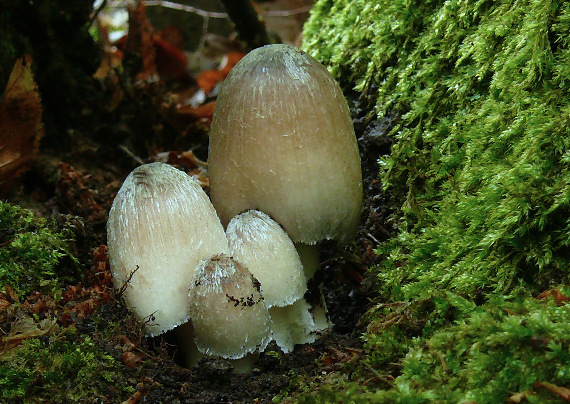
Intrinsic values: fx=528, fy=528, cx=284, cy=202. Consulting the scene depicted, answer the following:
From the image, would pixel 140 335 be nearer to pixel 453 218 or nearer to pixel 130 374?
pixel 130 374

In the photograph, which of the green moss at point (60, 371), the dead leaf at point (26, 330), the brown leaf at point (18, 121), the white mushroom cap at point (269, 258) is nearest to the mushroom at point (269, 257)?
the white mushroom cap at point (269, 258)

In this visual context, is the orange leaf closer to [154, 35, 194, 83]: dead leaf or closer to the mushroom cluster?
[154, 35, 194, 83]: dead leaf

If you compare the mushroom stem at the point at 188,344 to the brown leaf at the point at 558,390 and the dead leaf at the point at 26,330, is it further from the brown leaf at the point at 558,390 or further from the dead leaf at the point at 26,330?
the brown leaf at the point at 558,390

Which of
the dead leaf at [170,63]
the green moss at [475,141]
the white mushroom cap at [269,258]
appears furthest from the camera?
the dead leaf at [170,63]


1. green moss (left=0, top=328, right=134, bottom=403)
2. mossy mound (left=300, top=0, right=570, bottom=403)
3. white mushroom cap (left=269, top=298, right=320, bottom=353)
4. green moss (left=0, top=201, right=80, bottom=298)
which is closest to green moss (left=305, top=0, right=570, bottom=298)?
mossy mound (left=300, top=0, right=570, bottom=403)

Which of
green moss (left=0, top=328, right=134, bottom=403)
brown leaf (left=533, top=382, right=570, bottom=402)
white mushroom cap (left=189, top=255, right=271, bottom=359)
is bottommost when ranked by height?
green moss (left=0, top=328, right=134, bottom=403)

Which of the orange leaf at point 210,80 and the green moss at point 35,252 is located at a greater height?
the green moss at point 35,252
